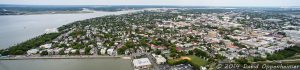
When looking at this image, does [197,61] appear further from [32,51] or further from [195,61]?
[32,51]

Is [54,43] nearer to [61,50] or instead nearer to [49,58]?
[61,50]

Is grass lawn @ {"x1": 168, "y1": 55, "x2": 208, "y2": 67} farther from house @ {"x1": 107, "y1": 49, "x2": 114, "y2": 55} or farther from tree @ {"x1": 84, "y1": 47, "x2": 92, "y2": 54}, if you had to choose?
tree @ {"x1": 84, "y1": 47, "x2": 92, "y2": 54}

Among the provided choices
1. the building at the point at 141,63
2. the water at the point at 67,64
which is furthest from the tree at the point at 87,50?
the building at the point at 141,63

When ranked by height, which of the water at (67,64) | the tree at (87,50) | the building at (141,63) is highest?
the tree at (87,50)

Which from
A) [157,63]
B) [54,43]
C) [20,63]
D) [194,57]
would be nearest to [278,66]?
[194,57]

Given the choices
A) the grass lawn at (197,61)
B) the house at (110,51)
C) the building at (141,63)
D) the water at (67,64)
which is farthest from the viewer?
the house at (110,51)

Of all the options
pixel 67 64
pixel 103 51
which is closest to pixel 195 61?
pixel 103 51

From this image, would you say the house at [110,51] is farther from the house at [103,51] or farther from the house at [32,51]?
the house at [32,51]

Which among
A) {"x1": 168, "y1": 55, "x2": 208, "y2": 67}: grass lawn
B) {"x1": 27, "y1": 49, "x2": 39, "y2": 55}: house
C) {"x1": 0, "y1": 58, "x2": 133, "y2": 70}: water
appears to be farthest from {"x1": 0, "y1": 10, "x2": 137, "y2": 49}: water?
{"x1": 168, "y1": 55, "x2": 208, "y2": 67}: grass lawn

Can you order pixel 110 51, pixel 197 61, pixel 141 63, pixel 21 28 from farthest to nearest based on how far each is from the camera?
pixel 21 28, pixel 110 51, pixel 197 61, pixel 141 63
